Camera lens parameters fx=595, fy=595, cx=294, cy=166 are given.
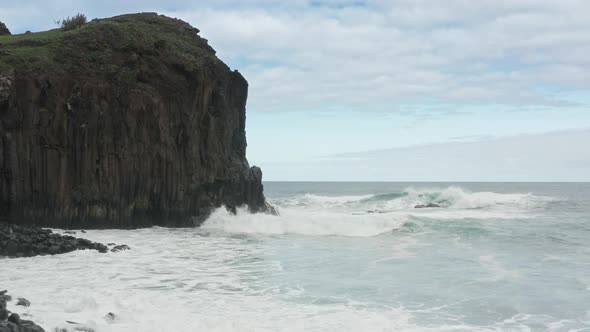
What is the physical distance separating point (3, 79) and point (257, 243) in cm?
1094

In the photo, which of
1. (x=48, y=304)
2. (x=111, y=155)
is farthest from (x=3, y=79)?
(x=48, y=304)

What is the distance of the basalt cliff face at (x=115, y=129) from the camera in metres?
22.1

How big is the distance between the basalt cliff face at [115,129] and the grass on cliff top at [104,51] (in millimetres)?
50

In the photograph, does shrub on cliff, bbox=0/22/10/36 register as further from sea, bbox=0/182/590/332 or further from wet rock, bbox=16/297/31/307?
wet rock, bbox=16/297/31/307

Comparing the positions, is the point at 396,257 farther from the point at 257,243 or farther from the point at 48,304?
the point at 48,304

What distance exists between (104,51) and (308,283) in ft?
54.7

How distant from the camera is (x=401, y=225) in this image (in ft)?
98.9

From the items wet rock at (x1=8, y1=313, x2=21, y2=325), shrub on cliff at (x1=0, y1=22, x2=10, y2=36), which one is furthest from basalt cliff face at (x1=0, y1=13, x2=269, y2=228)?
wet rock at (x1=8, y1=313, x2=21, y2=325)

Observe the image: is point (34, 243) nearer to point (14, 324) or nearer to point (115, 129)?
point (115, 129)

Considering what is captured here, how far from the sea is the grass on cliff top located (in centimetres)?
687

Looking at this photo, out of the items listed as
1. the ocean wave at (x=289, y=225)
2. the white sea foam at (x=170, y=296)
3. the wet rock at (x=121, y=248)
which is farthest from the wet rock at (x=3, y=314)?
the ocean wave at (x=289, y=225)

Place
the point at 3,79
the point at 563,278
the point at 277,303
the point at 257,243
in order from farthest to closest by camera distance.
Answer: the point at 257,243, the point at 3,79, the point at 563,278, the point at 277,303

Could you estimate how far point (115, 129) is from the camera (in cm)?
2464

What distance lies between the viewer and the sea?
1088 centimetres
